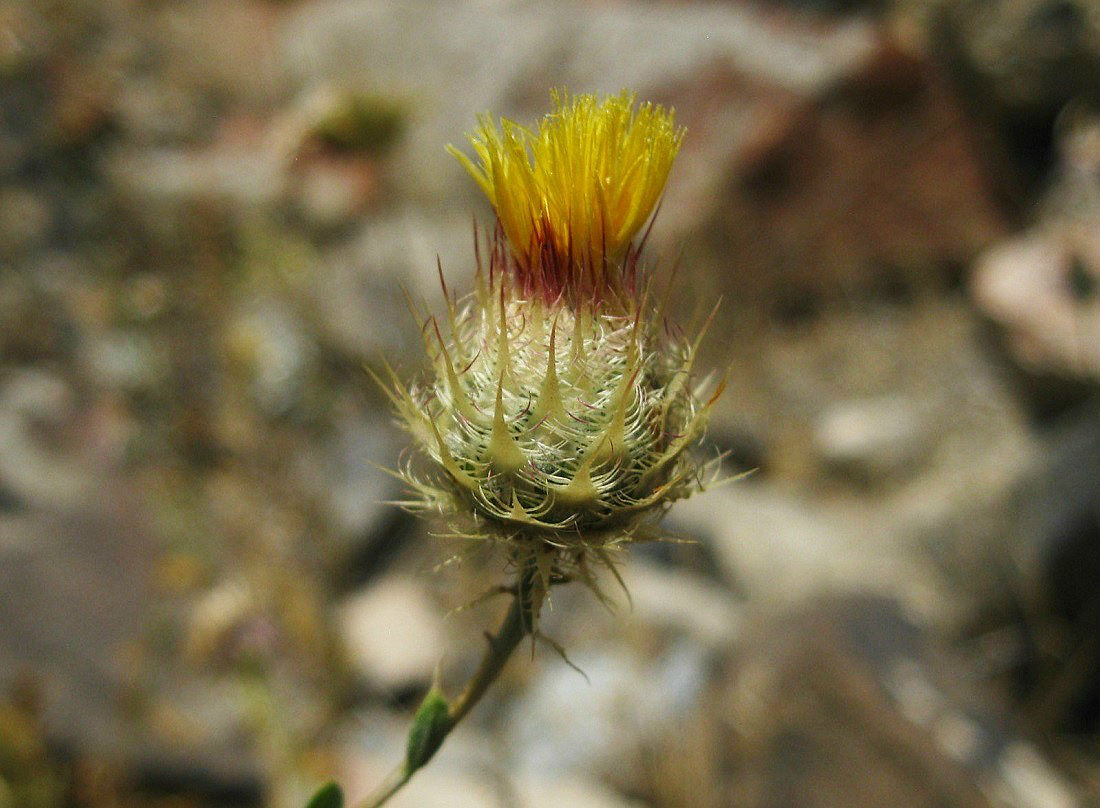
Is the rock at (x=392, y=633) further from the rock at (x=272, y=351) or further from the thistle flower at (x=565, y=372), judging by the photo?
the thistle flower at (x=565, y=372)

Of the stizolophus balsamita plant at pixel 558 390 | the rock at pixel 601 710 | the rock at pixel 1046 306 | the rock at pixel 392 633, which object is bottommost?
the rock at pixel 601 710

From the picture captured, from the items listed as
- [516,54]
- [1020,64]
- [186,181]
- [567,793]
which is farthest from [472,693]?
[186,181]

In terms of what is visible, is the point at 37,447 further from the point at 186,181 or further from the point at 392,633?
the point at 186,181

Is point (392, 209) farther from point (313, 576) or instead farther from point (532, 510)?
point (532, 510)

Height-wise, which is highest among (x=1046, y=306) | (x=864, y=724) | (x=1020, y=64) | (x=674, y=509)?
(x=1020, y=64)

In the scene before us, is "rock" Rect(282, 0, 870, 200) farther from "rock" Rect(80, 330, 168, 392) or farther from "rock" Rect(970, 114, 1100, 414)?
"rock" Rect(80, 330, 168, 392)

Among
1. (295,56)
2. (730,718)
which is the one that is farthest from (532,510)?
(295,56)

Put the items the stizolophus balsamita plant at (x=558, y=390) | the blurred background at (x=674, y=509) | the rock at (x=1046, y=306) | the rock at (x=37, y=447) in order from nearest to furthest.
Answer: the stizolophus balsamita plant at (x=558, y=390), the blurred background at (x=674, y=509), the rock at (x=37, y=447), the rock at (x=1046, y=306)

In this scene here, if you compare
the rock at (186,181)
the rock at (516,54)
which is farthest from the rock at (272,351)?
the rock at (516,54)
